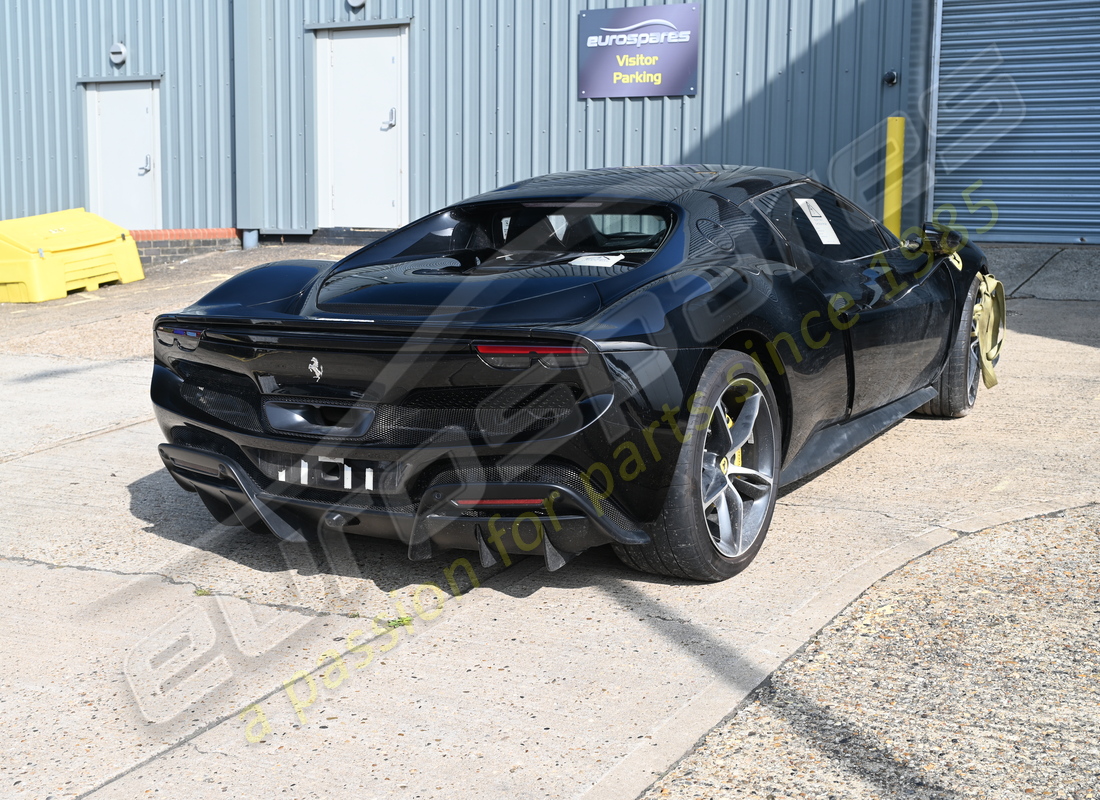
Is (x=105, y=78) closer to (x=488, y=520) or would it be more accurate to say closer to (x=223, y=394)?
(x=223, y=394)

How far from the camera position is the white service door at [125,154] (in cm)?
1571

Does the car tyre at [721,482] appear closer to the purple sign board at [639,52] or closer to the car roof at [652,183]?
the car roof at [652,183]

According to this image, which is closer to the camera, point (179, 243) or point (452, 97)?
point (452, 97)

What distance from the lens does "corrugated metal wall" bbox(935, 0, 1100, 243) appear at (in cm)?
1140

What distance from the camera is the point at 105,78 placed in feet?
52.2

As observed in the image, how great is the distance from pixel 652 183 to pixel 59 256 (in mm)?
9142

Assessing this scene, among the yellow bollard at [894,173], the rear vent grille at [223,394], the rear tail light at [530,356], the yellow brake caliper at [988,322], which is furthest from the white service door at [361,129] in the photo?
the rear tail light at [530,356]

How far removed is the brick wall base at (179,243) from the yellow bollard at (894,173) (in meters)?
8.10

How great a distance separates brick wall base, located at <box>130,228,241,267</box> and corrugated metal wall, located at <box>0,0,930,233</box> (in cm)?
38

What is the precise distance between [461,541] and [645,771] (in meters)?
1.02

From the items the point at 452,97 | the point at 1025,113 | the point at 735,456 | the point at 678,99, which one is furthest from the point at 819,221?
the point at 452,97

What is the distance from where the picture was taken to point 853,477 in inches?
191

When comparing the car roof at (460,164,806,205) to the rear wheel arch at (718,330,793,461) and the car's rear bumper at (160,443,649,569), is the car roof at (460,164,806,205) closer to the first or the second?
the rear wheel arch at (718,330,793,461)

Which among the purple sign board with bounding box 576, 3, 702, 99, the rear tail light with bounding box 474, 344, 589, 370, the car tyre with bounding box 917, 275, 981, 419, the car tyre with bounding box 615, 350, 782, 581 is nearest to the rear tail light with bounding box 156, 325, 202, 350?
the rear tail light with bounding box 474, 344, 589, 370
